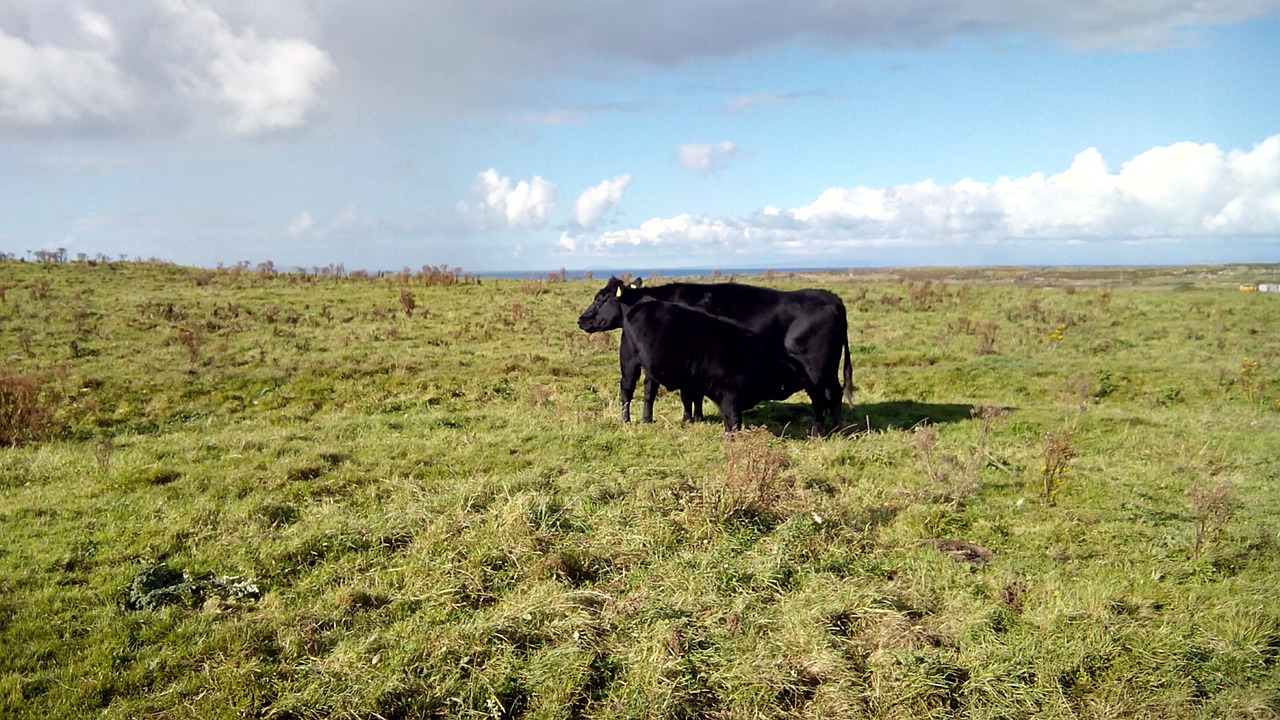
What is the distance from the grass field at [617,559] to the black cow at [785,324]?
0.68 m

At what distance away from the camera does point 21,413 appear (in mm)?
9766

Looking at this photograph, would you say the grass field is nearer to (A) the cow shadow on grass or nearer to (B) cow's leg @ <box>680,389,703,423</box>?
(A) the cow shadow on grass

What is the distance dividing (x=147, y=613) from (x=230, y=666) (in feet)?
3.28

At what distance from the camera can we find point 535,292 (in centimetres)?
2897

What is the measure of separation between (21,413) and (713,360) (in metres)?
8.77

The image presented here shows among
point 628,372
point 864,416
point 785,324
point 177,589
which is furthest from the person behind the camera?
point 864,416

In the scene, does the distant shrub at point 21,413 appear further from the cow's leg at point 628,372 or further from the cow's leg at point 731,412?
the cow's leg at point 731,412

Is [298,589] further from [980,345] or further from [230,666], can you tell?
[980,345]

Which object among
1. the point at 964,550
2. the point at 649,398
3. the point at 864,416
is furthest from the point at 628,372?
the point at 964,550

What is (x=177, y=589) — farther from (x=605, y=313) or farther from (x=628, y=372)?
(x=605, y=313)

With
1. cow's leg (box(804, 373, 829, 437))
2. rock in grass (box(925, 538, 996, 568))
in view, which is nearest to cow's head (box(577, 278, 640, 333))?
cow's leg (box(804, 373, 829, 437))

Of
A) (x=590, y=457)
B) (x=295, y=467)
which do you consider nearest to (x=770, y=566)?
(x=590, y=457)

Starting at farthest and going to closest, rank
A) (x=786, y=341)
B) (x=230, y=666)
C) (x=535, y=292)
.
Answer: (x=535, y=292) < (x=786, y=341) < (x=230, y=666)

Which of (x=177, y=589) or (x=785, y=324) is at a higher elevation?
(x=785, y=324)
